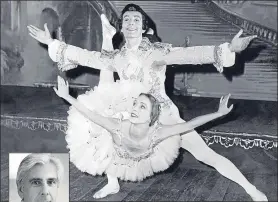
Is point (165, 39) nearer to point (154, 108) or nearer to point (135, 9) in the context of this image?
point (135, 9)

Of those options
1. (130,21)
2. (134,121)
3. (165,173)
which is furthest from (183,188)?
(130,21)

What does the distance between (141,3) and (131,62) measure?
936 millimetres

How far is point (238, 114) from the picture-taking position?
2.46 m

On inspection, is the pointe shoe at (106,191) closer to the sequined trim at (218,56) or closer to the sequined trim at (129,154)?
the sequined trim at (129,154)

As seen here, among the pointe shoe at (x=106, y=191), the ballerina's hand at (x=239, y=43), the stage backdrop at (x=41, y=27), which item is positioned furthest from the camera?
the stage backdrop at (x=41, y=27)

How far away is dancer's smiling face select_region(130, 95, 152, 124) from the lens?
5.61 ft

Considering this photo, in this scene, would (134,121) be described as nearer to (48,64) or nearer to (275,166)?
(275,166)

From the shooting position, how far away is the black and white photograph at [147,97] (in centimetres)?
178

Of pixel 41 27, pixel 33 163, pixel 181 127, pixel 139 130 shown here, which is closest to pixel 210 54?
pixel 181 127

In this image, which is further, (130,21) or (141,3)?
(141,3)

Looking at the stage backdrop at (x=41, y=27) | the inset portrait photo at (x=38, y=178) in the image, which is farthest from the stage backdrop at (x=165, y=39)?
the inset portrait photo at (x=38, y=178)

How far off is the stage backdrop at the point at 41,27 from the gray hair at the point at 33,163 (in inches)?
49.9

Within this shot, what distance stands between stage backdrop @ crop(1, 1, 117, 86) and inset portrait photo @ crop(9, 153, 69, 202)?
1266 mm

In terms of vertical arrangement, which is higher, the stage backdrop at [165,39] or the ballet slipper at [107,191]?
the stage backdrop at [165,39]
